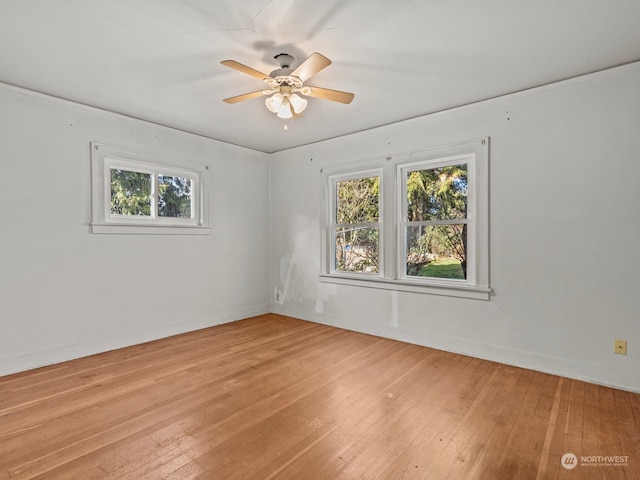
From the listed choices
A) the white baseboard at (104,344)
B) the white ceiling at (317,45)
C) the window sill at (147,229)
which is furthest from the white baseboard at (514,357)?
the white ceiling at (317,45)

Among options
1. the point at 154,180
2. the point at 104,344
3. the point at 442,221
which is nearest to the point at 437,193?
the point at 442,221

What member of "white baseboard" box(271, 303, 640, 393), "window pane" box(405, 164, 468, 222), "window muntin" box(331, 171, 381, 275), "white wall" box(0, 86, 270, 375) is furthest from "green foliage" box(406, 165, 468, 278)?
"white wall" box(0, 86, 270, 375)

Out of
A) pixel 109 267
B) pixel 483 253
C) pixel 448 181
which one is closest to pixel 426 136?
pixel 448 181

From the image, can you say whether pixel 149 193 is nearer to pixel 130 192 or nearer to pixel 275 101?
pixel 130 192

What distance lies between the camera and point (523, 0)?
189 cm

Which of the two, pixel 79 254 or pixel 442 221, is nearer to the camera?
pixel 79 254

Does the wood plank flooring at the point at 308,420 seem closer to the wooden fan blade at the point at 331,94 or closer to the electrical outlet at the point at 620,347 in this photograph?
the electrical outlet at the point at 620,347

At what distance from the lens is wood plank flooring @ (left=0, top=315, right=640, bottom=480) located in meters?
1.75

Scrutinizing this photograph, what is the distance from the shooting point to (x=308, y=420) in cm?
220

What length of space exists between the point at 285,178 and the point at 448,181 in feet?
8.09

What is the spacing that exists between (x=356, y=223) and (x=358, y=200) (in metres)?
0.30

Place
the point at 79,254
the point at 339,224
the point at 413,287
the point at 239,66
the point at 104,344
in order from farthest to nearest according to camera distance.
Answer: the point at 339,224
the point at 413,287
the point at 104,344
the point at 79,254
the point at 239,66

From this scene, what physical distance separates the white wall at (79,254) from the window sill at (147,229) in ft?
0.20
